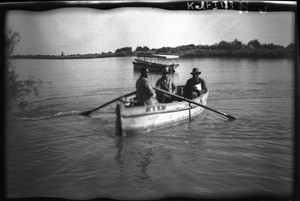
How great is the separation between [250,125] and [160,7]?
221 centimetres

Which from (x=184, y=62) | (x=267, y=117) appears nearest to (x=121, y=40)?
(x=184, y=62)

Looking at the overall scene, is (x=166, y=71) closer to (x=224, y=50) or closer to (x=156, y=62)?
(x=156, y=62)

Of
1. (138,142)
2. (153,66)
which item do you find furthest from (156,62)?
(138,142)

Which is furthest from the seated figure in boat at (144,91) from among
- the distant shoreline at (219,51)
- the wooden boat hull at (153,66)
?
the distant shoreline at (219,51)

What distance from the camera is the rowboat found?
4566 millimetres

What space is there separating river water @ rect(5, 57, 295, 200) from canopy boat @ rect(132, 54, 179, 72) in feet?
0.34

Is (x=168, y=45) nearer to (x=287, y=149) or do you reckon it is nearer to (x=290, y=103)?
(x=290, y=103)

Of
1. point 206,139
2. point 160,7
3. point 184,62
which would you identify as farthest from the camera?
point 206,139

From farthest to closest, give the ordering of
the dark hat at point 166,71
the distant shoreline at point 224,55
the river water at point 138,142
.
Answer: the dark hat at point 166,71 → the distant shoreline at point 224,55 → the river water at point 138,142

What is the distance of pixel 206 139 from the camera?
4.69 meters

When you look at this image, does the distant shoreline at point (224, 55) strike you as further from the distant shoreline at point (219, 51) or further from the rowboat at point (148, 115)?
the rowboat at point (148, 115)

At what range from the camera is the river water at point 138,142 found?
163 inches

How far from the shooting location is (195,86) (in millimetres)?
4668

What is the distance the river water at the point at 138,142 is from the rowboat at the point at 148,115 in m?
0.11
